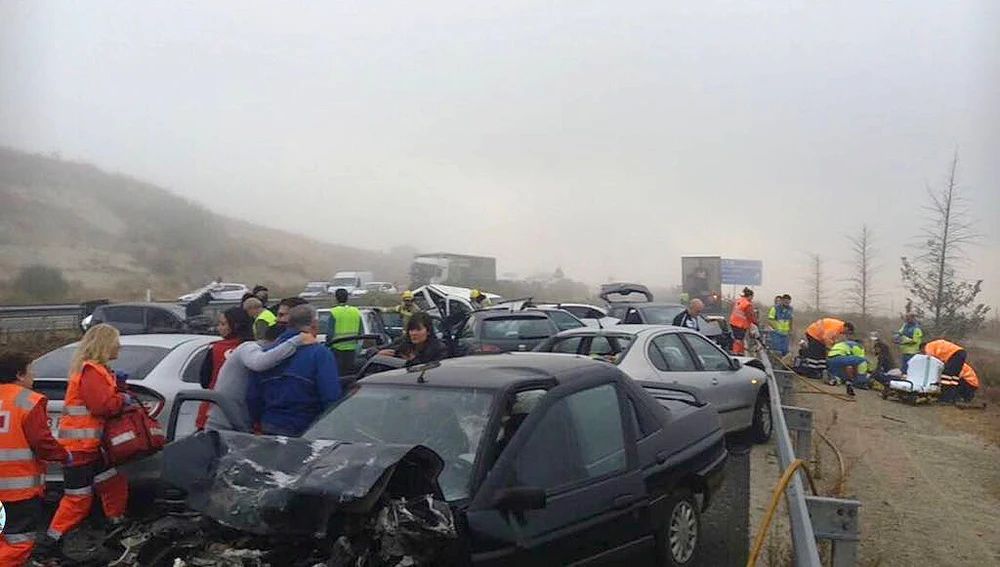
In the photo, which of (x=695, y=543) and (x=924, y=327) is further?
(x=924, y=327)

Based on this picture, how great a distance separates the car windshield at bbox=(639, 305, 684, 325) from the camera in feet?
55.7

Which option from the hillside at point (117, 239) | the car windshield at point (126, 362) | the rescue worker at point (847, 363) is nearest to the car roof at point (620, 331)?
the car windshield at point (126, 362)

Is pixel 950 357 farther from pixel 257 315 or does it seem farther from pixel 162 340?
pixel 162 340

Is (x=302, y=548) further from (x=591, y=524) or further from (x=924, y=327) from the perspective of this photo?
(x=924, y=327)

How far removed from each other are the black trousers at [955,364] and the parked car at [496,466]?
1166 cm

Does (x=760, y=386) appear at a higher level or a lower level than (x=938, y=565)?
higher

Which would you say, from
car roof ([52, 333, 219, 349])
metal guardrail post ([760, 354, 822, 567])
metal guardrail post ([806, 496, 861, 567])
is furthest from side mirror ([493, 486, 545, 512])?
car roof ([52, 333, 219, 349])

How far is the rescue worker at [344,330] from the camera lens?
35.7ft

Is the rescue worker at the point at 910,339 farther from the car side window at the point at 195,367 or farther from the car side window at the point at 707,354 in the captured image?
the car side window at the point at 195,367

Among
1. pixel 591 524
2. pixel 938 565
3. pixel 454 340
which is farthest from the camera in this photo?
pixel 454 340

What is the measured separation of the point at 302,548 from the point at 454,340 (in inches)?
337

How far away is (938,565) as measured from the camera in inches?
245

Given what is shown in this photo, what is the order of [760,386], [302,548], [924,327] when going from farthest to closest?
[924,327] < [760,386] < [302,548]

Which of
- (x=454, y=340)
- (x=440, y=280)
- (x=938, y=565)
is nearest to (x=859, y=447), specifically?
(x=938, y=565)
